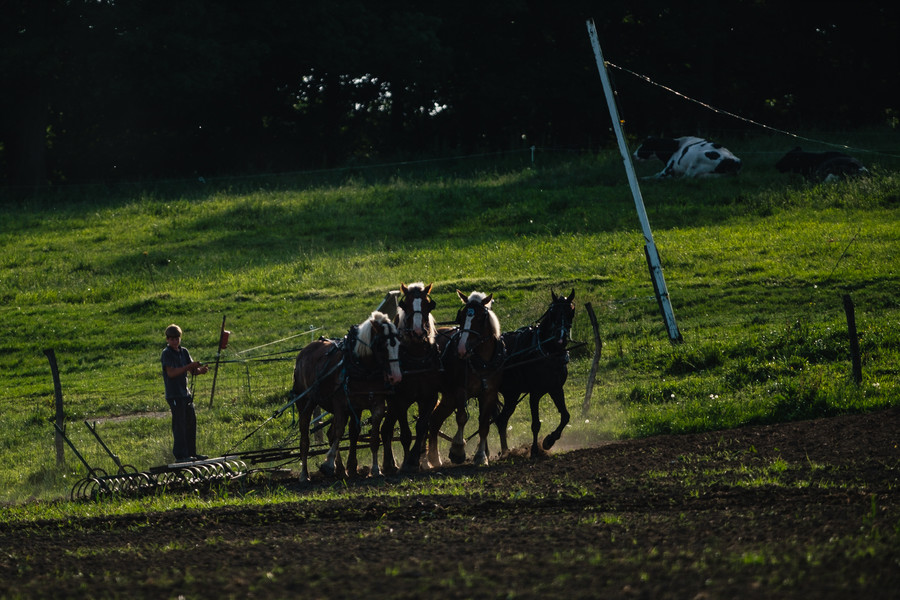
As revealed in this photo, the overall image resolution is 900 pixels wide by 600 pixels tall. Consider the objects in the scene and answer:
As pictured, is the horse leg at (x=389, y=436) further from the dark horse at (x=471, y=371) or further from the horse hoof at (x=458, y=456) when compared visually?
the horse hoof at (x=458, y=456)

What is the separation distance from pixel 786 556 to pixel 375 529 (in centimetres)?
355

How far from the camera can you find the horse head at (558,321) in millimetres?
13211

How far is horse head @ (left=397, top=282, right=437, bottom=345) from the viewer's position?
12406 mm

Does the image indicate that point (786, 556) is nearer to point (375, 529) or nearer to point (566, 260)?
point (375, 529)

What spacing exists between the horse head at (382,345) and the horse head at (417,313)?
0.17 metres

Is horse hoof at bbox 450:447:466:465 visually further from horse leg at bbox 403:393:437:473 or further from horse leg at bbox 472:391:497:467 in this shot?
horse leg at bbox 403:393:437:473

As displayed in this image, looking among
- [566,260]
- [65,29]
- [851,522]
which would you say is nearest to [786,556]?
[851,522]

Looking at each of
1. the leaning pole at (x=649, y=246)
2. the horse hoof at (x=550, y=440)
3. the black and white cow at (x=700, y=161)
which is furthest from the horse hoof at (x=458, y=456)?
the black and white cow at (x=700, y=161)

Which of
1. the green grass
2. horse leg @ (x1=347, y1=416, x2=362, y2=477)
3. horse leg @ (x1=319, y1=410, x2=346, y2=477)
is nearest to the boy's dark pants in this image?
the green grass

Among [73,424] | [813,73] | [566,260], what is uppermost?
[813,73]

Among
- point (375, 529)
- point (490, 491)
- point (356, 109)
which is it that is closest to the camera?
point (375, 529)

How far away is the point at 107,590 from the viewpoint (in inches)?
284

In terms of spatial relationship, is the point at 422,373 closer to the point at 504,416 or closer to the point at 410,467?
the point at 410,467

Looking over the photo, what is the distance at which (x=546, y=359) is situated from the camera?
13367 millimetres
